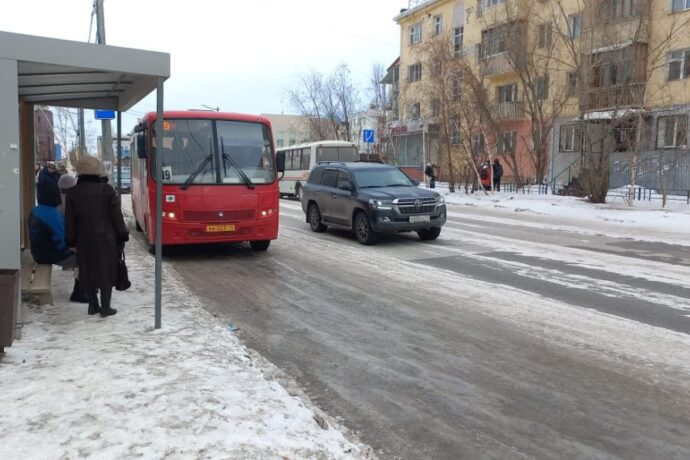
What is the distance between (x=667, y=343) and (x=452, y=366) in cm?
231

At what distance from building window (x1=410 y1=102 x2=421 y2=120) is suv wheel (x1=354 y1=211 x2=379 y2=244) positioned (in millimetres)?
29802

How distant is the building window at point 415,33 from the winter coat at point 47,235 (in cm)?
4329

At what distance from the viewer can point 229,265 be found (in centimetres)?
1011

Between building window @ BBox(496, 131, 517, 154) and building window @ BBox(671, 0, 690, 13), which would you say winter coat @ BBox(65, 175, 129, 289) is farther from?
building window @ BBox(671, 0, 690, 13)

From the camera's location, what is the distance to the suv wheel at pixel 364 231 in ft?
40.8

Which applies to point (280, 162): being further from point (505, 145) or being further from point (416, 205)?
point (505, 145)

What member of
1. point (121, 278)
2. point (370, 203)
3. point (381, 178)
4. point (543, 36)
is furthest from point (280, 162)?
point (543, 36)

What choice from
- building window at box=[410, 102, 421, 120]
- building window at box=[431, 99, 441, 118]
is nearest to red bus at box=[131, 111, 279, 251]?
building window at box=[431, 99, 441, 118]

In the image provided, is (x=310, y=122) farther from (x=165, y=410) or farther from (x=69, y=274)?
(x=165, y=410)

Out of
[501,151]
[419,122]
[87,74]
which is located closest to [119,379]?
[87,74]

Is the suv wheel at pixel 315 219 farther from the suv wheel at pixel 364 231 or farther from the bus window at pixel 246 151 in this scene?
the bus window at pixel 246 151

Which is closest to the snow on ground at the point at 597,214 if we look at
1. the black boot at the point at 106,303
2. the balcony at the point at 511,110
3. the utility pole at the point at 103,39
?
the balcony at the point at 511,110

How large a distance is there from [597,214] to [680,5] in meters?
14.3

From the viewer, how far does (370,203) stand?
12352 millimetres
